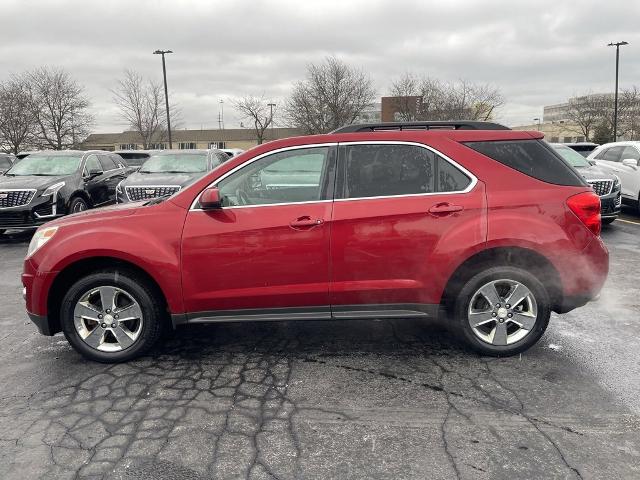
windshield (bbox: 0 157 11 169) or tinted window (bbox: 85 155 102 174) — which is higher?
windshield (bbox: 0 157 11 169)

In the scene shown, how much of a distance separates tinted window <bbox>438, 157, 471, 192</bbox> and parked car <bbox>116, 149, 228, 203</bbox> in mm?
6668

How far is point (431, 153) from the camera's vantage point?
3.78 metres

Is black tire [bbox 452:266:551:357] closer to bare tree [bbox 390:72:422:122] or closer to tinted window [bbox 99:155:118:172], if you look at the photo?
tinted window [bbox 99:155:118:172]

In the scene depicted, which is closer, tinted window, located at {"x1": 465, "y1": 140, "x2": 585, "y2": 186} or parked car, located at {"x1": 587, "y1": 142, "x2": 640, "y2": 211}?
tinted window, located at {"x1": 465, "y1": 140, "x2": 585, "y2": 186}

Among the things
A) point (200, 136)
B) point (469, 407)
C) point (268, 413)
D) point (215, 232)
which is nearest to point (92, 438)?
point (268, 413)

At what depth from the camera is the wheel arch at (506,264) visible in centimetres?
374

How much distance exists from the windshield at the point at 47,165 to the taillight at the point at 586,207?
976 cm

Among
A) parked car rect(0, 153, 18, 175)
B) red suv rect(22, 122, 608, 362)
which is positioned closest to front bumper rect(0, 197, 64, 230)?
red suv rect(22, 122, 608, 362)

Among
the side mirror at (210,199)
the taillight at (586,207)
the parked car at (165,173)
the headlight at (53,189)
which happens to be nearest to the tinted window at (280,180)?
the side mirror at (210,199)

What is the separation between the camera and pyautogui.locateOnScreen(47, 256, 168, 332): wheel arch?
149 inches

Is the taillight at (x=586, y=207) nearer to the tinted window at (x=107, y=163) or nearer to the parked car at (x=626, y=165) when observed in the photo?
the parked car at (x=626, y=165)

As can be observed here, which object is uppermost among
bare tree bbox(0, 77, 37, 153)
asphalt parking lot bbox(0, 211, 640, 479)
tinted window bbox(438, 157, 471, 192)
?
bare tree bbox(0, 77, 37, 153)

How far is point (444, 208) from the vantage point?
3645 millimetres

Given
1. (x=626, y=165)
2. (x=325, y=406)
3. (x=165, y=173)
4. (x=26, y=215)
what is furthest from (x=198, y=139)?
(x=325, y=406)
